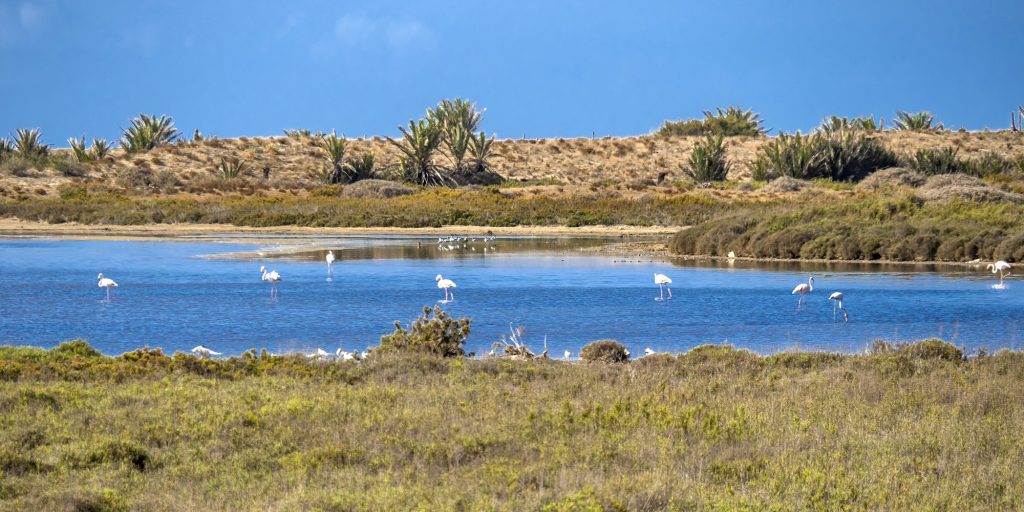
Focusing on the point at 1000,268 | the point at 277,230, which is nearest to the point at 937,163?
the point at 277,230

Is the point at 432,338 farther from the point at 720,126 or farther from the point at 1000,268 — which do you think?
the point at 720,126

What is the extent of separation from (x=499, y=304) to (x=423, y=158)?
152ft

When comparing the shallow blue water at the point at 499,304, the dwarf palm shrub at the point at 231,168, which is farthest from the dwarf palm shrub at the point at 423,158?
the shallow blue water at the point at 499,304

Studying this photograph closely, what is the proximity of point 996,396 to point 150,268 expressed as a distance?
2595 centimetres

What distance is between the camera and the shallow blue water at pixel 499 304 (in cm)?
1864

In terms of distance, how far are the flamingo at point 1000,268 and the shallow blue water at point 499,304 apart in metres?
0.35

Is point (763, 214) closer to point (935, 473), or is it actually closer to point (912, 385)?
point (912, 385)

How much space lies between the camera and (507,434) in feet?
31.6

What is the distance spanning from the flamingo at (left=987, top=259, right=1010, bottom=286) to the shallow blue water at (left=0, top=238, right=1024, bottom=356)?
1.14 ft

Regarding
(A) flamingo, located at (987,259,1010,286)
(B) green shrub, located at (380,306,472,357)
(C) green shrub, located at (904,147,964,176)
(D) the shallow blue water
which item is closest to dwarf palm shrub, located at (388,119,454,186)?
(C) green shrub, located at (904,147,964,176)

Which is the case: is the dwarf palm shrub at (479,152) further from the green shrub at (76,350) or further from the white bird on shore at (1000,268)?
the green shrub at (76,350)

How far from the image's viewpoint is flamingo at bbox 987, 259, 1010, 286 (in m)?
26.9

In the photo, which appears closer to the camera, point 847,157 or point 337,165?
point 847,157

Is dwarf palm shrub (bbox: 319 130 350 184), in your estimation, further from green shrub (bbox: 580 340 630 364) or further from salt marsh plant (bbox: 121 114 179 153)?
green shrub (bbox: 580 340 630 364)
